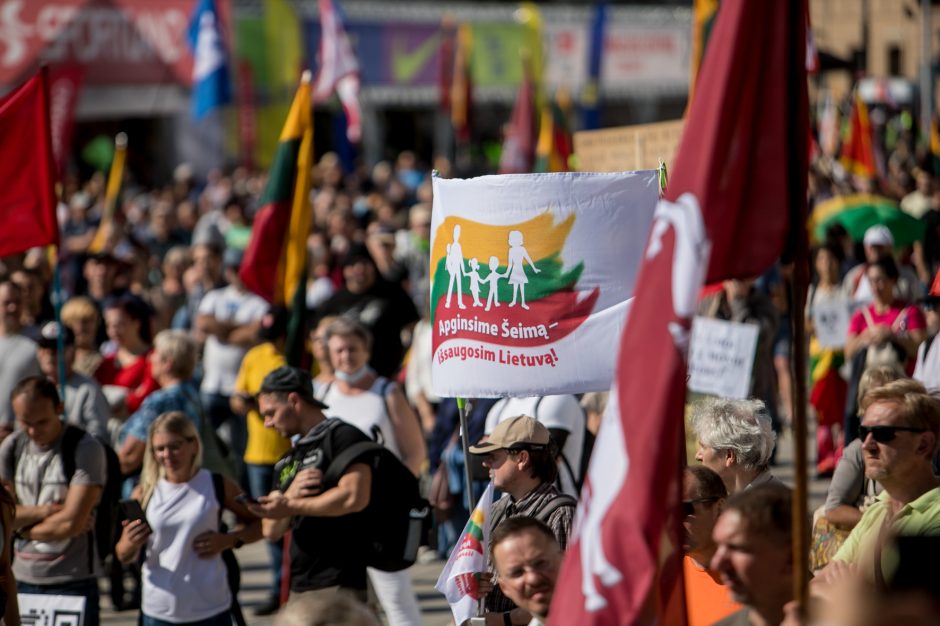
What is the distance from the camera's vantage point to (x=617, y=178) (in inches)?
200

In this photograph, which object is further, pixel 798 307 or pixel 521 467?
pixel 521 467

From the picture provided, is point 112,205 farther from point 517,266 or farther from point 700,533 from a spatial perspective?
point 700,533

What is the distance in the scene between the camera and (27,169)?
7.64m

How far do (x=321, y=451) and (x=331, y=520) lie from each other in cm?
28

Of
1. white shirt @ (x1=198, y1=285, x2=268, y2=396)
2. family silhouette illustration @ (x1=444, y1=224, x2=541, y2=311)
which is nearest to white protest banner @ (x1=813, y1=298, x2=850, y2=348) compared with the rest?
white shirt @ (x1=198, y1=285, x2=268, y2=396)

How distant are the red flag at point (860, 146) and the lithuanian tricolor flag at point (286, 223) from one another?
10.8m

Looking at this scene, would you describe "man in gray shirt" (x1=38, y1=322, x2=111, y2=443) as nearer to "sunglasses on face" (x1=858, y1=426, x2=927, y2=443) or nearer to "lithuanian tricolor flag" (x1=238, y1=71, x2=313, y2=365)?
"lithuanian tricolor flag" (x1=238, y1=71, x2=313, y2=365)

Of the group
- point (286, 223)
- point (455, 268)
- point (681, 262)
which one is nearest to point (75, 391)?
point (286, 223)

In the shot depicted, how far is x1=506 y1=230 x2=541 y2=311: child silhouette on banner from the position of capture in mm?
5117

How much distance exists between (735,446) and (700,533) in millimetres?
573

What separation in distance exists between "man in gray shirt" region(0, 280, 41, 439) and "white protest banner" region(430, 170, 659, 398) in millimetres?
3054

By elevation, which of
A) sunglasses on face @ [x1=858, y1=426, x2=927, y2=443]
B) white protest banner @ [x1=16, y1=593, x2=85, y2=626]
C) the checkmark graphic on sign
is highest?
the checkmark graphic on sign

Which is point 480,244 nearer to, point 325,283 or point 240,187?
point 325,283

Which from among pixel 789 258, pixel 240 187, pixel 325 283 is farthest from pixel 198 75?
pixel 789 258
